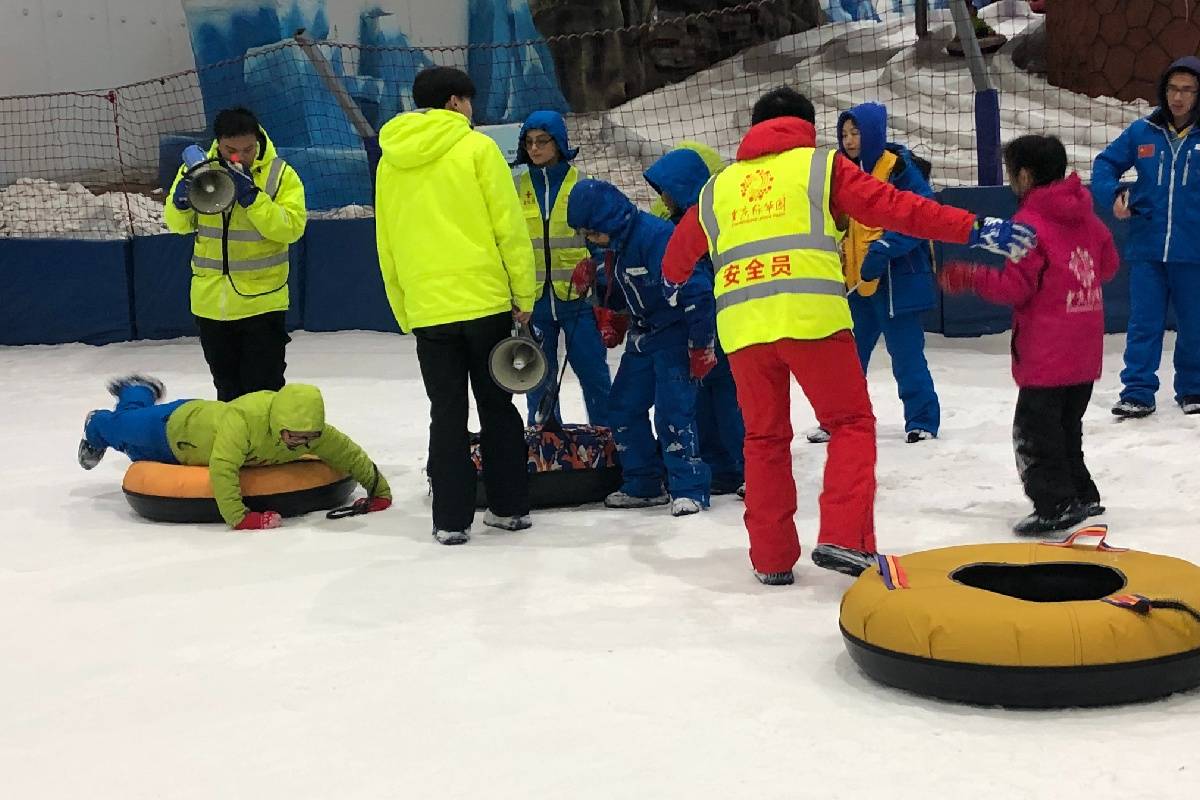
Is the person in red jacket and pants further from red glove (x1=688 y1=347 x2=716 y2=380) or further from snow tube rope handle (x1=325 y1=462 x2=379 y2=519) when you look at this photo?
snow tube rope handle (x1=325 y1=462 x2=379 y2=519)

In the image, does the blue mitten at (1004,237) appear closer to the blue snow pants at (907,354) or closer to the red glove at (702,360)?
the red glove at (702,360)

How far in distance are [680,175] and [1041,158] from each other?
131 centimetres

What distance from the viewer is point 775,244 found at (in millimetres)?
4078

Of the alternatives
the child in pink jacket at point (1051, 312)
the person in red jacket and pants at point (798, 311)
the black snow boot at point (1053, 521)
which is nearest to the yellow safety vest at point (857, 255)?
the child in pink jacket at point (1051, 312)

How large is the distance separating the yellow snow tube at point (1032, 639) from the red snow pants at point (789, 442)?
0.68 meters

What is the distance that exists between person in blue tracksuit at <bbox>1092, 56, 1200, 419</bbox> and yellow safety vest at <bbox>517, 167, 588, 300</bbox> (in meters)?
2.46

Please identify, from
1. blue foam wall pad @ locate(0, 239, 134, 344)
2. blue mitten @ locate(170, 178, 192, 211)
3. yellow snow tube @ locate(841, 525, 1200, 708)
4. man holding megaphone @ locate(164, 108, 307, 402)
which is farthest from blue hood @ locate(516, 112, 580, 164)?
blue foam wall pad @ locate(0, 239, 134, 344)

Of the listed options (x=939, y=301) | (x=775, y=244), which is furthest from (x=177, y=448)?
(x=939, y=301)

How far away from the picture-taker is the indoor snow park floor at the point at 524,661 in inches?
111

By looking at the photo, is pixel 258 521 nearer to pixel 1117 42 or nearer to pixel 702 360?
pixel 702 360

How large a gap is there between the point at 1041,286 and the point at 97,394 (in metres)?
6.46

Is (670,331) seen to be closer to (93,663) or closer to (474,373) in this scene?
(474,373)

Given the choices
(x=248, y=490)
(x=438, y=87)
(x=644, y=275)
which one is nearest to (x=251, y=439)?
(x=248, y=490)

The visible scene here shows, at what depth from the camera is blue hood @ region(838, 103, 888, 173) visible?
5.89 metres
